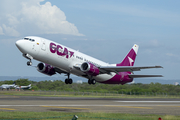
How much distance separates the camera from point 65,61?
41.9 m

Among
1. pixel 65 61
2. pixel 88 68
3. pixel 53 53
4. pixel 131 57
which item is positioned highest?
pixel 131 57

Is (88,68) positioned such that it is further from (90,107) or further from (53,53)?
(90,107)

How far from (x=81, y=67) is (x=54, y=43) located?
20.6 ft

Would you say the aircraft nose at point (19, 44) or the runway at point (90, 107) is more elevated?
the aircraft nose at point (19, 44)

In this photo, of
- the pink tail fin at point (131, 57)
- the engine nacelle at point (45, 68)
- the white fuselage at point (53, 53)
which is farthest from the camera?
the pink tail fin at point (131, 57)

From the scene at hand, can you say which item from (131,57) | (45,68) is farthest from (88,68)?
(131,57)

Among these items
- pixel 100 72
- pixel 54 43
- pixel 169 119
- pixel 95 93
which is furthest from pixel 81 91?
pixel 169 119

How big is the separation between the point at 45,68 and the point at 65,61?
7.38 metres

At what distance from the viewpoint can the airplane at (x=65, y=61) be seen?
38438mm

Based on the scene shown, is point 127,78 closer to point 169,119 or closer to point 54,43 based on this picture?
point 54,43

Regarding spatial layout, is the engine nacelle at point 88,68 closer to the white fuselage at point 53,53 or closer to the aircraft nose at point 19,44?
the white fuselage at point 53,53

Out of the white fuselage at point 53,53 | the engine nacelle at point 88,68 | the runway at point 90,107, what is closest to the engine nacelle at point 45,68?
the white fuselage at point 53,53

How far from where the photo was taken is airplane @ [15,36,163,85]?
126 ft

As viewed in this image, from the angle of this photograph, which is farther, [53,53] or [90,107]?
[53,53]
